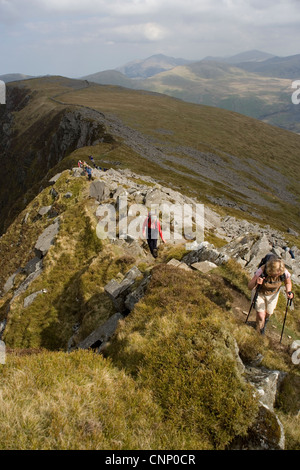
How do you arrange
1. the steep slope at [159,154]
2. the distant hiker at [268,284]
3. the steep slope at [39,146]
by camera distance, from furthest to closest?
the steep slope at [39,146] < the steep slope at [159,154] < the distant hiker at [268,284]

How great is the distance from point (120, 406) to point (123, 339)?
2466 millimetres

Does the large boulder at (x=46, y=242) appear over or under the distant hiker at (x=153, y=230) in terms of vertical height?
under

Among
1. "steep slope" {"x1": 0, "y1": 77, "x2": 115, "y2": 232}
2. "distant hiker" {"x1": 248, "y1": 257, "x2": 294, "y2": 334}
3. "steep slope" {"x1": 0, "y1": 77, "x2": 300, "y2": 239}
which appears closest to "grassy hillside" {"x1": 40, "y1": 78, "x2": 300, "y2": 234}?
"steep slope" {"x1": 0, "y1": 77, "x2": 300, "y2": 239}

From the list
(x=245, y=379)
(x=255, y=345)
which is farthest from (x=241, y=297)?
(x=245, y=379)

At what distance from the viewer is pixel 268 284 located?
33.8ft

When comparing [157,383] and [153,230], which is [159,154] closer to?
[153,230]

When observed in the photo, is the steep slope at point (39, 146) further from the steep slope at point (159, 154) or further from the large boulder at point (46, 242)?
the large boulder at point (46, 242)

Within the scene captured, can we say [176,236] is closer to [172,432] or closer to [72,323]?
[72,323]

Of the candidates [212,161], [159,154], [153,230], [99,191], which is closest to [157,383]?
[153,230]

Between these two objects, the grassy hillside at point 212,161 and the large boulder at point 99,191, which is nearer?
the large boulder at point 99,191

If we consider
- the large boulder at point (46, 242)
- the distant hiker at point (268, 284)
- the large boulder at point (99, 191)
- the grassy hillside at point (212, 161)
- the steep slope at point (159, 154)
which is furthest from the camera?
the grassy hillside at point (212, 161)

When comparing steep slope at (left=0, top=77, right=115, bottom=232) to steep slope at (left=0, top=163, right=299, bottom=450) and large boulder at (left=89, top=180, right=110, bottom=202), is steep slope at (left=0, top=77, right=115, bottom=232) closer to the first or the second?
large boulder at (left=89, top=180, right=110, bottom=202)

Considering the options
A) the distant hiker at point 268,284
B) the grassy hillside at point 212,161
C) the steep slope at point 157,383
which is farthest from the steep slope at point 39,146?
the distant hiker at point 268,284

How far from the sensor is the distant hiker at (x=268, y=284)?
33.4ft
